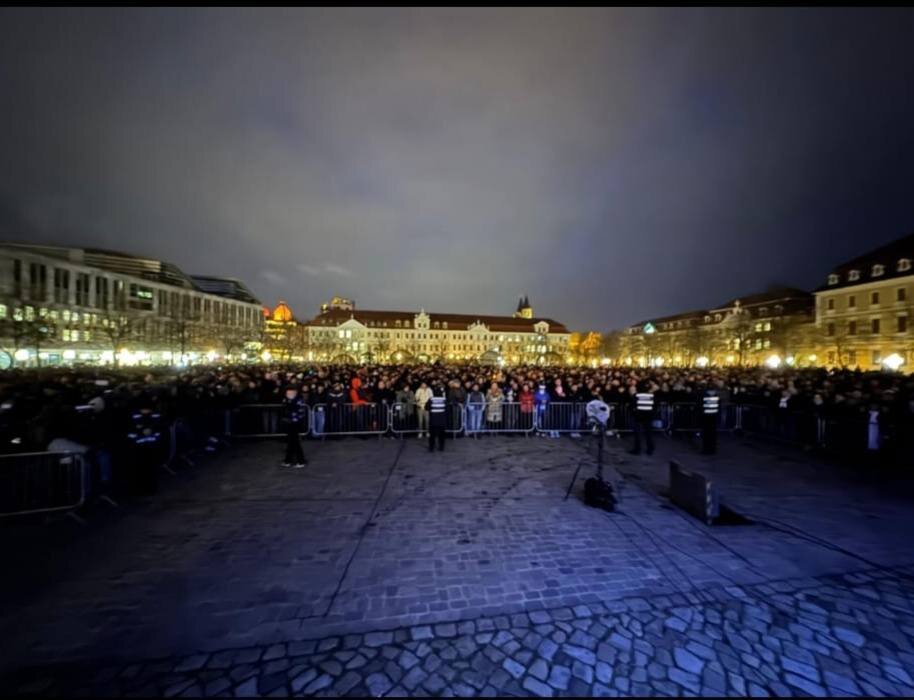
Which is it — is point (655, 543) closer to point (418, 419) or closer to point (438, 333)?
point (418, 419)

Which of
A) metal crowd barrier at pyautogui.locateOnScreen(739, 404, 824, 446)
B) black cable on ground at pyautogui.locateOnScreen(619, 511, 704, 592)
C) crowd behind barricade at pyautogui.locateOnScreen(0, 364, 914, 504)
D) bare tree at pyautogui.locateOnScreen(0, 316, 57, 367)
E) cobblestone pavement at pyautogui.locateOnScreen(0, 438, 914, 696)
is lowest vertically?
black cable on ground at pyautogui.locateOnScreen(619, 511, 704, 592)

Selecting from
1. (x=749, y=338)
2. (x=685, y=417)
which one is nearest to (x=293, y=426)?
(x=685, y=417)

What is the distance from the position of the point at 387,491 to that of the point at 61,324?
59.1 m

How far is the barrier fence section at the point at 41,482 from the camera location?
6.02m

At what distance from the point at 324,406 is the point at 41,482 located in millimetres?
6331

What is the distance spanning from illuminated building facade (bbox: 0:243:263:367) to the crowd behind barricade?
20.9 meters

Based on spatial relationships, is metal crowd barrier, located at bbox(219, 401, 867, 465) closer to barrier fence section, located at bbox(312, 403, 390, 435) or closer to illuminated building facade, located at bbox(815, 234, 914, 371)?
barrier fence section, located at bbox(312, 403, 390, 435)

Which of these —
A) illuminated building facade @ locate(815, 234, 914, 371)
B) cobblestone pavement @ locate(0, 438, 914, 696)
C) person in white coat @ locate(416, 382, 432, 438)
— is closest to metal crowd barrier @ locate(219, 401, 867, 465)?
person in white coat @ locate(416, 382, 432, 438)

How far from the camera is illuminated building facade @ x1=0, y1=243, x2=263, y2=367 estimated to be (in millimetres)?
28672

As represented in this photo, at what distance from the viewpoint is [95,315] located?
49.4 meters

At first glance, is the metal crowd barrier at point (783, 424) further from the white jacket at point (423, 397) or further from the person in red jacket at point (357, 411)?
the person in red jacket at point (357, 411)

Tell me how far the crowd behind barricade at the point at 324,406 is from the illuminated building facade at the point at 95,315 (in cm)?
2085

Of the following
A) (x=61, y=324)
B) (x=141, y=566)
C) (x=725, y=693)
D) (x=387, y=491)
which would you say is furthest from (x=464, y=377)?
(x=61, y=324)

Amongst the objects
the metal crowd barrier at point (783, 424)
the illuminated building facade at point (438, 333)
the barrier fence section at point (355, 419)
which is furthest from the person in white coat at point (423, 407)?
the illuminated building facade at point (438, 333)
